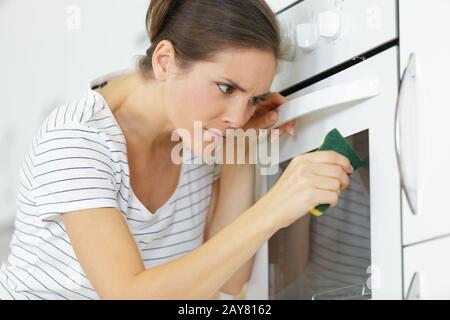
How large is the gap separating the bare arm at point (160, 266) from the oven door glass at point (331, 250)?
0.57 ft

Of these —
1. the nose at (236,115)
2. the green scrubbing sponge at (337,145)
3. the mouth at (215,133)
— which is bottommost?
the green scrubbing sponge at (337,145)

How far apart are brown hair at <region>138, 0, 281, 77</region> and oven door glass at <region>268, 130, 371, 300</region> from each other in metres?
0.21

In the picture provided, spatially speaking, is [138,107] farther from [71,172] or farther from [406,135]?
[406,135]

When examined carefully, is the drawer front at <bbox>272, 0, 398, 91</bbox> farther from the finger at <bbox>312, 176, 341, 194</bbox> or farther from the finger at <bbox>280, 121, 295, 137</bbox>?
the finger at <bbox>312, 176, 341, 194</bbox>

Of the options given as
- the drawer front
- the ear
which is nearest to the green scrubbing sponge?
the drawer front

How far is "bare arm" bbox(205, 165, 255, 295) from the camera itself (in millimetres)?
1319

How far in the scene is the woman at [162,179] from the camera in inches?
39.2

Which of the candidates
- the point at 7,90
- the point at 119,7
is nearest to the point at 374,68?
the point at 119,7

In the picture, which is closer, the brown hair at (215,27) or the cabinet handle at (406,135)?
the cabinet handle at (406,135)

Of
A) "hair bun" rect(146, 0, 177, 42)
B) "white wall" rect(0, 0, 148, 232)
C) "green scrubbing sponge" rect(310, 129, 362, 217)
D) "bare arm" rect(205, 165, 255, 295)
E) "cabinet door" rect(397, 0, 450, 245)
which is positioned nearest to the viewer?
"cabinet door" rect(397, 0, 450, 245)

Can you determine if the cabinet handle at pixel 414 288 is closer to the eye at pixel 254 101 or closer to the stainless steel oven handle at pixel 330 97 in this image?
the stainless steel oven handle at pixel 330 97

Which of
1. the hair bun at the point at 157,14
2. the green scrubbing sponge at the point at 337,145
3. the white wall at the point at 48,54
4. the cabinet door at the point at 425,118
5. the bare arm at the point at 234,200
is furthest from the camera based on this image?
the white wall at the point at 48,54

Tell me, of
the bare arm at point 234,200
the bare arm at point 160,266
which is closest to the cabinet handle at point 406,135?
the bare arm at point 160,266
